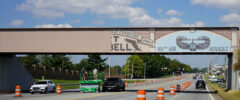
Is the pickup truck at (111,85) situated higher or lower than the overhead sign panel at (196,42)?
lower

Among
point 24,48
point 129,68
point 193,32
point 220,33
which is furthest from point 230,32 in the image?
point 129,68

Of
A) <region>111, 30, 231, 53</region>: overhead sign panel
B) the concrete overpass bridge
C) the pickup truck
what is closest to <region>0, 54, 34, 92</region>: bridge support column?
the concrete overpass bridge

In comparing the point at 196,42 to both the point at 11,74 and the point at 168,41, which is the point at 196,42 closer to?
the point at 168,41

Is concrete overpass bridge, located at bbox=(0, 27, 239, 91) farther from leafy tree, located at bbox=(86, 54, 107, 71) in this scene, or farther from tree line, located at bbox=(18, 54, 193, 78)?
leafy tree, located at bbox=(86, 54, 107, 71)

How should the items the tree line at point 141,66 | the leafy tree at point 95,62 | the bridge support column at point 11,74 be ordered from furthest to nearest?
the tree line at point 141,66 → the leafy tree at point 95,62 → the bridge support column at point 11,74

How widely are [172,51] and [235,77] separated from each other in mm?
6599

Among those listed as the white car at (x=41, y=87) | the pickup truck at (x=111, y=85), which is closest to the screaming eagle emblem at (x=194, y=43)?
the pickup truck at (x=111, y=85)

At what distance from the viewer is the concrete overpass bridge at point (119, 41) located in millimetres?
33750

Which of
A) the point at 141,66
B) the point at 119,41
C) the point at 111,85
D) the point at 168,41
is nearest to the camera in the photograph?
the point at 168,41

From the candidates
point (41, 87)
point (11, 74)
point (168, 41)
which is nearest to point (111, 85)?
point (41, 87)

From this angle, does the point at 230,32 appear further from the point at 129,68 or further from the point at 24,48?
the point at 129,68

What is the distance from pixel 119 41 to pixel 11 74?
12107 millimetres

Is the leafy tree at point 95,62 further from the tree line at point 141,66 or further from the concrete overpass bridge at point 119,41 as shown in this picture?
the concrete overpass bridge at point 119,41

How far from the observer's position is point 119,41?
1361 inches
